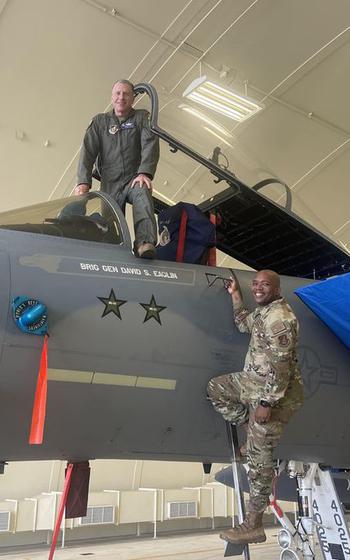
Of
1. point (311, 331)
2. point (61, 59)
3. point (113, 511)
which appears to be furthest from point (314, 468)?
point (61, 59)

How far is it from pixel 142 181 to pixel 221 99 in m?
4.24

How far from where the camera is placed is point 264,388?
3.26 metres

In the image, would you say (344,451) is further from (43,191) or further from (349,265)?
(43,191)

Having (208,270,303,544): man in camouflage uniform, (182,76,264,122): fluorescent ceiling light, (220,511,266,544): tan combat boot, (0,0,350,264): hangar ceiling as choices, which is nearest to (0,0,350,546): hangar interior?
(0,0,350,264): hangar ceiling

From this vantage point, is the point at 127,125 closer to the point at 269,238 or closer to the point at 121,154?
the point at 121,154

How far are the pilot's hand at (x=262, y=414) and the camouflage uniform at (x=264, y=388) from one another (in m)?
0.04

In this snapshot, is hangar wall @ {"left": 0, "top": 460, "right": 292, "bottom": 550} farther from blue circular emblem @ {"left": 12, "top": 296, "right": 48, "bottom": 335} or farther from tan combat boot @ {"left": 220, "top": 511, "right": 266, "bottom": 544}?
blue circular emblem @ {"left": 12, "top": 296, "right": 48, "bottom": 335}

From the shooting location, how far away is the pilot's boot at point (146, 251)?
3.40 m

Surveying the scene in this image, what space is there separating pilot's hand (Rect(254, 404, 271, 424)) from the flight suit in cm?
150

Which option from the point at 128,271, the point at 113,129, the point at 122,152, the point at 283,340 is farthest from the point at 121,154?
the point at 283,340

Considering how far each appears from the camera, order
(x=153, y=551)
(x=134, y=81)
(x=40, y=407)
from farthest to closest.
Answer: (x=134, y=81) < (x=153, y=551) < (x=40, y=407)

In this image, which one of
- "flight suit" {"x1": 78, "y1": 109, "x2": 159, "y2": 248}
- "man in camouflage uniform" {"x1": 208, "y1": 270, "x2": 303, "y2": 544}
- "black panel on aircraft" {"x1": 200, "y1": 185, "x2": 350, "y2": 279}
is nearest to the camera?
"man in camouflage uniform" {"x1": 208, "y1": 270, "x2": 303, "y2": 544}

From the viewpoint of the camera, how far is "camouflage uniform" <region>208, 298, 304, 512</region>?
3.22 meters

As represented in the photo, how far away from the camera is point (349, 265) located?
4.67m
